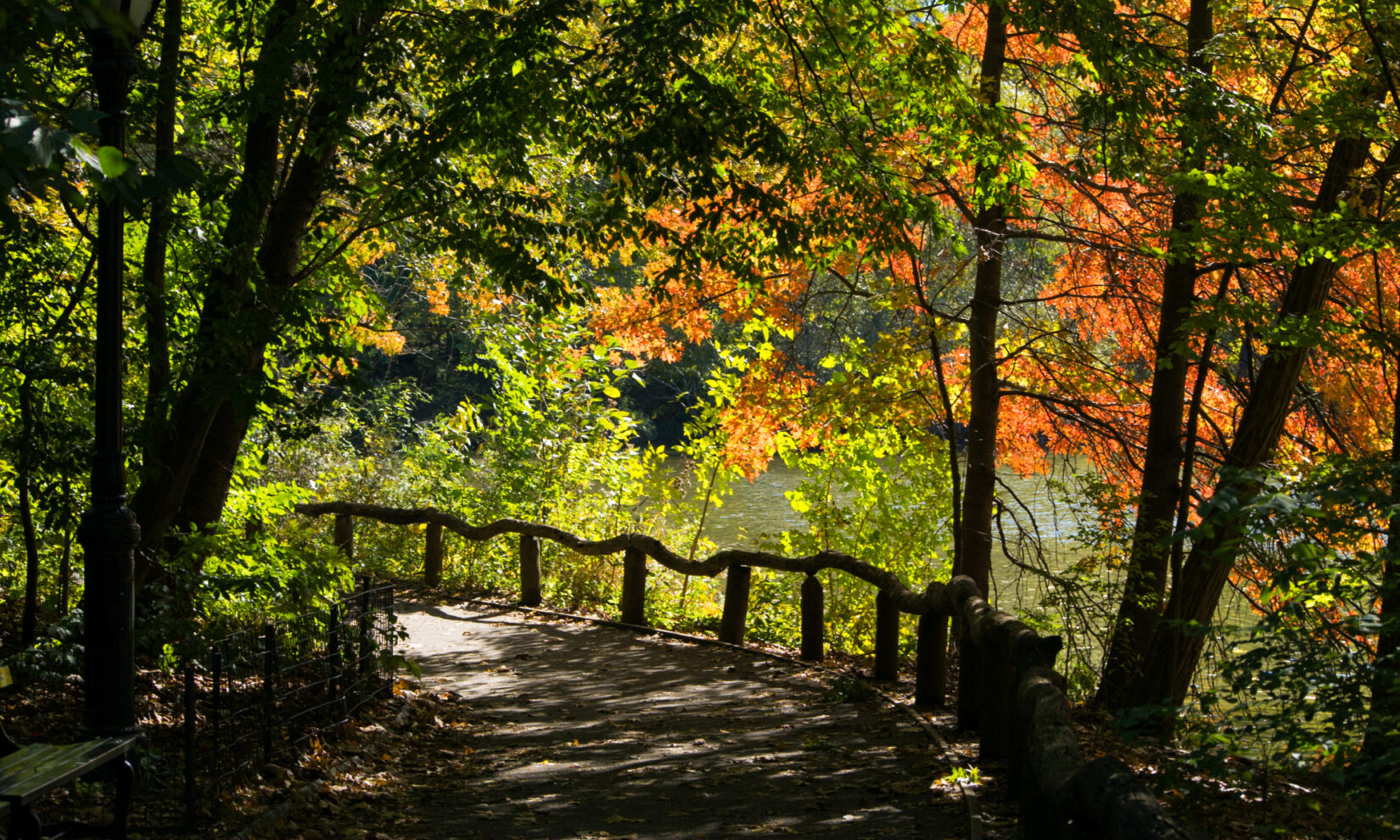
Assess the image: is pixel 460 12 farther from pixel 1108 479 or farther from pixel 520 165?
pixel 1108 479

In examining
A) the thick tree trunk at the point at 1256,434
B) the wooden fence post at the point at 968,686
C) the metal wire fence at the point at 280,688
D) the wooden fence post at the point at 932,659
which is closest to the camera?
the metal wire fence at the point at 280,688

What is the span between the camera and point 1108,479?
9711 millimetres

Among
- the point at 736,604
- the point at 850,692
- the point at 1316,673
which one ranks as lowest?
the point at 850,692

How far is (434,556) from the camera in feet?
41.9

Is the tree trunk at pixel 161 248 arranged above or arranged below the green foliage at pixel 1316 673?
above

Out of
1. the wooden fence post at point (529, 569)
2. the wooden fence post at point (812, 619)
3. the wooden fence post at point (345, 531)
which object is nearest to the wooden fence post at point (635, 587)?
the wooden fence post at point (529, 569)

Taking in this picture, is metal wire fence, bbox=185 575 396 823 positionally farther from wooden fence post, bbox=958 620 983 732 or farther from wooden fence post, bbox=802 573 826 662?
wooden fence post, bbox=958 620 983 732

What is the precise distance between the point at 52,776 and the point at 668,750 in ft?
11.6

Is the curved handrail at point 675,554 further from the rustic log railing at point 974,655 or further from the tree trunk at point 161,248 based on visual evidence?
the tree trunk at point 161,248

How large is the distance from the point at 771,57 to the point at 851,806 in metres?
5.07

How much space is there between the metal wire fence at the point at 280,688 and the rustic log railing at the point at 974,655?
11.1ft

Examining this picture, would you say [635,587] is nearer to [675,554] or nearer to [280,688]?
[675,554]

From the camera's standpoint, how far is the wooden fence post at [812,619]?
8.93m

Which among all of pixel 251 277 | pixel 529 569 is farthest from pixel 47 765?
pixel 529 569
